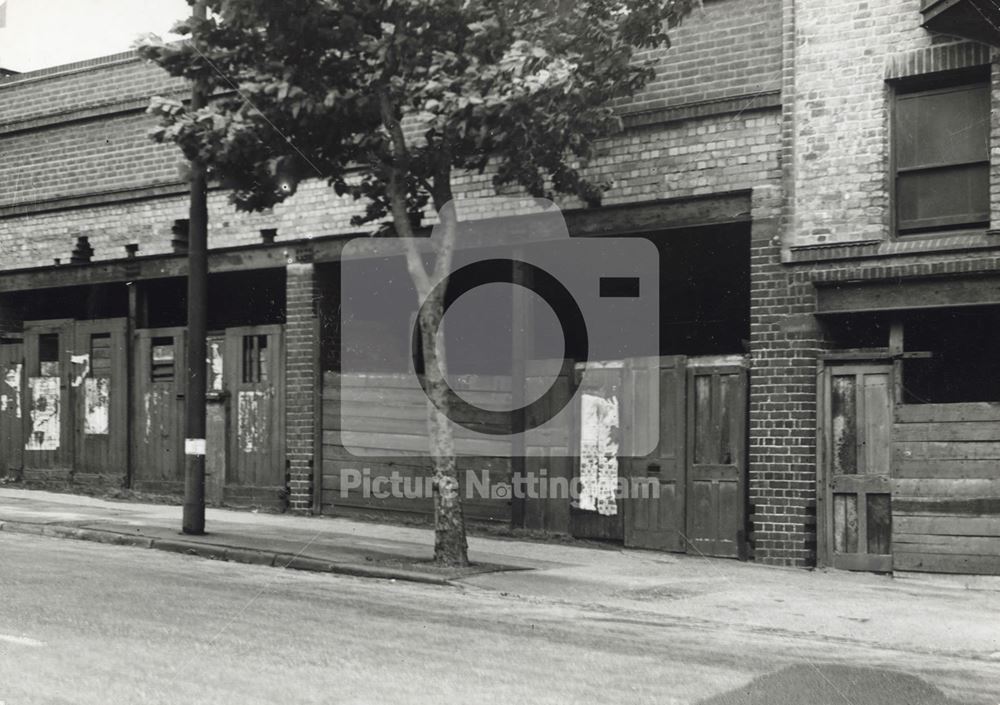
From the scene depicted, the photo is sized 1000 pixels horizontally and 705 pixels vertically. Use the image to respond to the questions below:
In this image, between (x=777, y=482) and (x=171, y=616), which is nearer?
(x=171, y=616)

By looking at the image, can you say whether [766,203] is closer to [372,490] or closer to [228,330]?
[372,490]

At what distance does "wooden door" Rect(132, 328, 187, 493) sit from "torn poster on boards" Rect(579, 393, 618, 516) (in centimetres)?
656

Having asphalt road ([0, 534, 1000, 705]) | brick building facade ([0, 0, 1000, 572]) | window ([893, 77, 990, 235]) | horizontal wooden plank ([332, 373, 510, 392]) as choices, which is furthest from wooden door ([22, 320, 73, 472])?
window ([893, 77, 990, 235])

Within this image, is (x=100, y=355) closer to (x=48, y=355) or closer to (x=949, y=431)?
(x=48, y=355)

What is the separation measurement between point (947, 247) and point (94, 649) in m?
8.98

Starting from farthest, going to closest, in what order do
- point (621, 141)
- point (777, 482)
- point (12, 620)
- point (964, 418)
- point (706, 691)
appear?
point (621, 141) → point (777, 482) → point (964, 418) → point (12, 620) → point (706, 691)

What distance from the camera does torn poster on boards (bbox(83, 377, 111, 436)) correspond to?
19.4 metres

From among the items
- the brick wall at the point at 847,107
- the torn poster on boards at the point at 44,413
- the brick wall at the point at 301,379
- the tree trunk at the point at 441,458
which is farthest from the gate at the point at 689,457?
the torn poster on boards at the point at 44,413

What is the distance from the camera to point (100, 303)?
66.0 ft

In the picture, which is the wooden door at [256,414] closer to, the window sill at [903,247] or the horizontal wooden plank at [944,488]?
the window sill at [903,247]

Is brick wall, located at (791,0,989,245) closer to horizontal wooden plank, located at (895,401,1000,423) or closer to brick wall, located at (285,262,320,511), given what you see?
horizontal wooden plank, located at (895,401,1000,423)

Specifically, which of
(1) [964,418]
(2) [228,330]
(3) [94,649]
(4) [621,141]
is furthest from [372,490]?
(3) [94,649]

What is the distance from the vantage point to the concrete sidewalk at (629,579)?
10133 millimetres

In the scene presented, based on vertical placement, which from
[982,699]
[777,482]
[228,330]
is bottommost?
[982,699]
